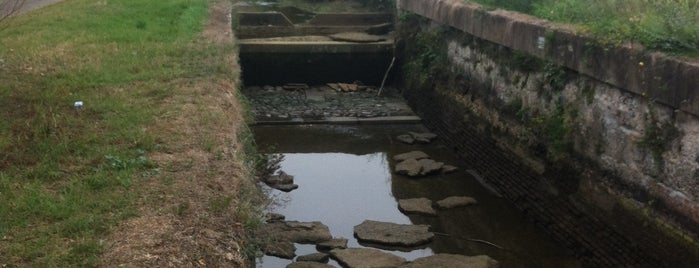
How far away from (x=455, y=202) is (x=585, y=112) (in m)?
1.90

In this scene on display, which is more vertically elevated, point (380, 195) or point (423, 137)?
point (380, 195)

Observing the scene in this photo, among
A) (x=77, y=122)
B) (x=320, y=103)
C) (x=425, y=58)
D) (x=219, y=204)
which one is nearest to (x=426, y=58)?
(x=425, y=58)

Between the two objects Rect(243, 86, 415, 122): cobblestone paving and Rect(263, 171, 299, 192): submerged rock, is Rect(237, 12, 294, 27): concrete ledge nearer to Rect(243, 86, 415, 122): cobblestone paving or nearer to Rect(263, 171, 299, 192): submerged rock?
Rect(243, 86, 415, 122): cobblestone paving

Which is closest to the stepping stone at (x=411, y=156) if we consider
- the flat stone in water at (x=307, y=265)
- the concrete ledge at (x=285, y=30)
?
the flat stone in water at (x=307, y=265)

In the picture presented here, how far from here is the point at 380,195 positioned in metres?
8.72

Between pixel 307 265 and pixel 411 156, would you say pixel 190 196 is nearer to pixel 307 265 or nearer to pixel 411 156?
pixel 307 265

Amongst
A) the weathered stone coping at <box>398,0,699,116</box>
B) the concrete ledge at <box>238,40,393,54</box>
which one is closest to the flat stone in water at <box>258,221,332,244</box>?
the weathered stone coping at <box>398,0,699,116</box>

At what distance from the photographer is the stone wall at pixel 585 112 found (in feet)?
18.6

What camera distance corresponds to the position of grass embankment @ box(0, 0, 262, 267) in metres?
4.35

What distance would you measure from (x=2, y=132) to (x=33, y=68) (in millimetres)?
2927

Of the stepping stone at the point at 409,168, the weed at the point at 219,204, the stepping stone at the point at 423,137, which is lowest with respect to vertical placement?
the stepping stone at the point at 423,137

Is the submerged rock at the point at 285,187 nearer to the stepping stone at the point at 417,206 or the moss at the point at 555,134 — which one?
the stepping stone at the point at 417,206

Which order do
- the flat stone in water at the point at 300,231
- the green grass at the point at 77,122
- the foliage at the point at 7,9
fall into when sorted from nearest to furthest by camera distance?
1. the green grass at the point at 77,122
2. the foliage at the point at 7,9
3. the flat stone in water at the point at 300,231

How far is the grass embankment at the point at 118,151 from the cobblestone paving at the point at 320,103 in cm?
184
